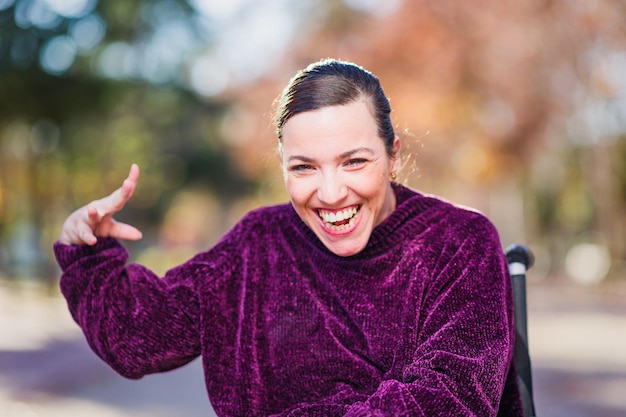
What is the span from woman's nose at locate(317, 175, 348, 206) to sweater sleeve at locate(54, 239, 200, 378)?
0.56m

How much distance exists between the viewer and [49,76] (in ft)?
52.5

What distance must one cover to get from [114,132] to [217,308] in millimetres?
32053

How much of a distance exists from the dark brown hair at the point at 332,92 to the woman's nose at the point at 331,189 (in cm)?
18

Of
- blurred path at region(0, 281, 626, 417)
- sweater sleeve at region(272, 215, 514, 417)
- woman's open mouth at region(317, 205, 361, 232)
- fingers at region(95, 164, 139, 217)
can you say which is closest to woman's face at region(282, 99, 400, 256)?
woman's open mouth at region(317, 205, 361, 232)

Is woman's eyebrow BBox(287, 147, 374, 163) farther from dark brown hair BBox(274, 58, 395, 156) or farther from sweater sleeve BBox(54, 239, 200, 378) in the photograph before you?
sweater sleeve BBox(54, 239, 200, 378)

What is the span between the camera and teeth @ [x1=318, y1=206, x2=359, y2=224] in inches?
96.8

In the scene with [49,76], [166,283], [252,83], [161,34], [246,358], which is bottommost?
[246,358]

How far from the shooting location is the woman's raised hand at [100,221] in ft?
8.68

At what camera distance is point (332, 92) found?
2.39 meters

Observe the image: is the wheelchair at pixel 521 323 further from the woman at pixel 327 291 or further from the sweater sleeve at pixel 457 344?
the sweater sleeve at pixel 457 344

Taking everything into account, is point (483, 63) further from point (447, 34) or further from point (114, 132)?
point (114, 132)

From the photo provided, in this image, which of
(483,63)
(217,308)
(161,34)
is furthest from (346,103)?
(161,34)

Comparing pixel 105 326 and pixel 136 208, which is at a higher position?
pixel 136 208

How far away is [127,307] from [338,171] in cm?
76
